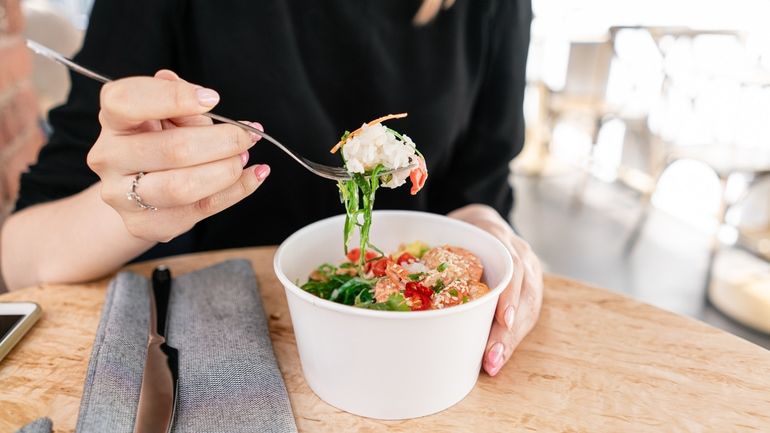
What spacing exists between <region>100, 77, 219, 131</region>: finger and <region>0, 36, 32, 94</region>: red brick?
148 centimetres

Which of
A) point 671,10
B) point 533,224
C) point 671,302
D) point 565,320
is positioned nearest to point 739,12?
point 671,10

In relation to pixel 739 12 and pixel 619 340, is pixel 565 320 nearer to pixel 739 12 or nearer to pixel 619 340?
pixel 619 340

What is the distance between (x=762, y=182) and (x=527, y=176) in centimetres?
163

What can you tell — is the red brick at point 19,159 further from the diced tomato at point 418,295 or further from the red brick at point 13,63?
the diced tomato at point 418,295

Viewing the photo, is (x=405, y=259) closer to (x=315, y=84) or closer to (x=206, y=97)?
(x=206, y=97)

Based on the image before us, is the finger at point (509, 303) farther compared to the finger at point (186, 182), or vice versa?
the finger at point (509, 303)

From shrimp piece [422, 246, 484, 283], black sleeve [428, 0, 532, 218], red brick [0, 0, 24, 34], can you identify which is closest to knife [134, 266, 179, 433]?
shrimp piece [422, 246, 484, 283]

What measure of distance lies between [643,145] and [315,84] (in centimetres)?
366

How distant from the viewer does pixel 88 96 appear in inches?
35.7

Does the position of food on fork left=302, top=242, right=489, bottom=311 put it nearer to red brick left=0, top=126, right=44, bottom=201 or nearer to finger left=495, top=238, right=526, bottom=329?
finger left=495, top=238, right=526, bottom=329

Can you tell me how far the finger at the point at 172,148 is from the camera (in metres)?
0.55

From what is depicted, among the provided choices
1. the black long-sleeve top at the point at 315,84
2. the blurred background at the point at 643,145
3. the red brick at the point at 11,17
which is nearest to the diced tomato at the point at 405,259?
the black long-sleeve top at the point at 315,84

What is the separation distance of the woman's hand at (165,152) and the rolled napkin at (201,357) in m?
0.17

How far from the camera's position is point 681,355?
71 cm
